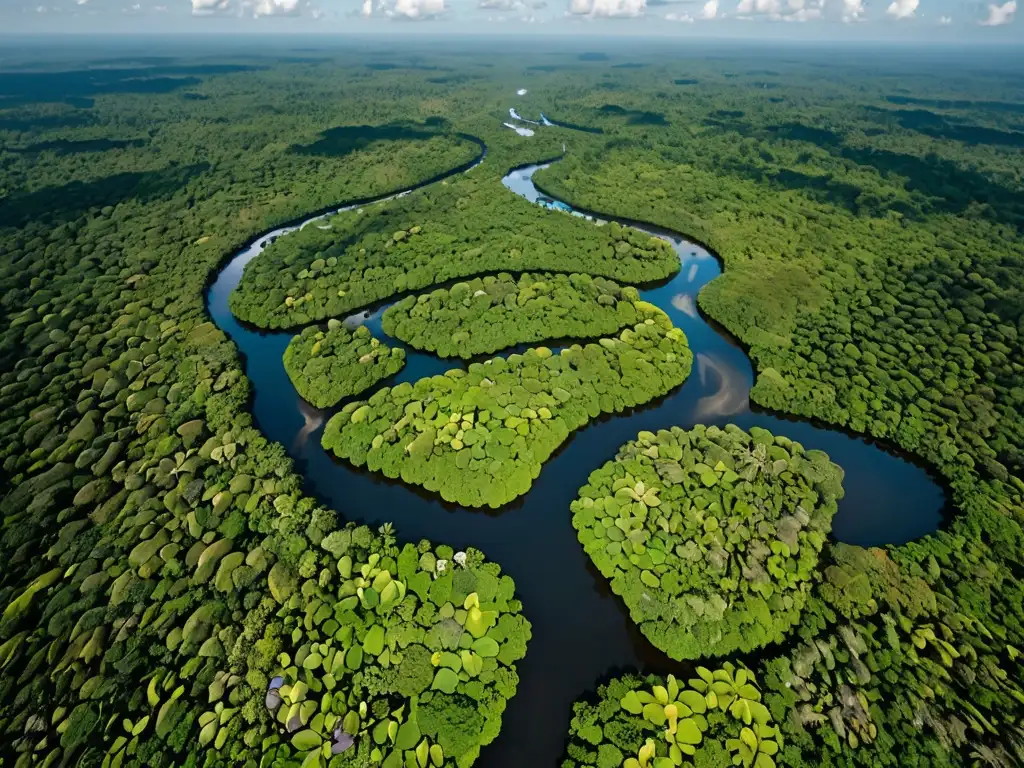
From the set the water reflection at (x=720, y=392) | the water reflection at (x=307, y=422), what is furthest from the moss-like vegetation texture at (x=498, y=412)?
the water reflection at (x=307, y=422)

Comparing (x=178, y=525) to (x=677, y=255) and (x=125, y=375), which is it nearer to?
(x=125, y=375)

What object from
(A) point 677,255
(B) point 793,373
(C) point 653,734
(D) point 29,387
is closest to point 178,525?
(D) point 29,387

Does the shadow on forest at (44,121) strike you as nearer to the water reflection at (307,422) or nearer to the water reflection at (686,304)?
the water reflection at (307,422)

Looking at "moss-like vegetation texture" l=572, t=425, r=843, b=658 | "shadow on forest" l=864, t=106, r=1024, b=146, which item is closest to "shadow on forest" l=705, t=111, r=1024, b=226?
"shadow on forest" l=864, t=106, r=1024, b=146

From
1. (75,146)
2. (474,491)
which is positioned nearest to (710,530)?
(474,491)

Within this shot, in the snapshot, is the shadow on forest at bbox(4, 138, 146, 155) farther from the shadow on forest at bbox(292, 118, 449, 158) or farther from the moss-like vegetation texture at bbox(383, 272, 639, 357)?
the moss-like vegetation texture at bbox(383, 272, 639, 357)

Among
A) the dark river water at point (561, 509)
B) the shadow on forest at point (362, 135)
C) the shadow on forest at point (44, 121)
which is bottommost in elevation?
the dark river water at point (561, 509)
